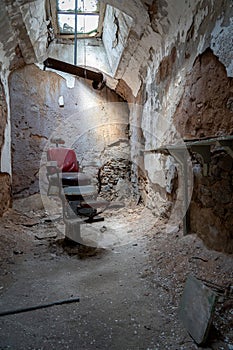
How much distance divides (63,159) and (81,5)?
2.84 m

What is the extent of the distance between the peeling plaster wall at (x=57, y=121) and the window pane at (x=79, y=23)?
2.91ft

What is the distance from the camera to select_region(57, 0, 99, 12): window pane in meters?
4.62

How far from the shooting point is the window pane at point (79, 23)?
4949 mm

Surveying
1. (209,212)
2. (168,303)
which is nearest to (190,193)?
(209,212)

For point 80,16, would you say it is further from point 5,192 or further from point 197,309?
point 197,309

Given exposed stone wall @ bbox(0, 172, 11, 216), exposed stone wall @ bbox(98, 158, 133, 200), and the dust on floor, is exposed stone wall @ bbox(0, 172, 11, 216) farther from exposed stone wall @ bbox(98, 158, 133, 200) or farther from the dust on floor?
exposed stone wall @ bbox(98, 158, 133, 200)

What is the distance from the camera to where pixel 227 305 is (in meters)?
1.64

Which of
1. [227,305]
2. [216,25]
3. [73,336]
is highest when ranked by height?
[216,25]

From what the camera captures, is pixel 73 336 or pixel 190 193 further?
pixel 190 193

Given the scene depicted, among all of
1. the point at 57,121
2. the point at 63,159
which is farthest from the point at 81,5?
the point at 63,159

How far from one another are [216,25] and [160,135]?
1.62m

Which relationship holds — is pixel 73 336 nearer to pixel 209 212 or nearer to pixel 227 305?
pixel 227 305

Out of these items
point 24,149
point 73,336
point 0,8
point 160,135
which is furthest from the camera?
point 24,149

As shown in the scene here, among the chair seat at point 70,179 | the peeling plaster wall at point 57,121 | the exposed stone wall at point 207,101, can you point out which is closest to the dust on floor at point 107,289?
the chair seat at point 70,179
